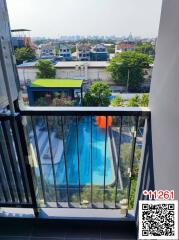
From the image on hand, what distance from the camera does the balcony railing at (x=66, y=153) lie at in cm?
164

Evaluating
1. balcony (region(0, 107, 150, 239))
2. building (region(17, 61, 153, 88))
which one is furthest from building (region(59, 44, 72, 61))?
balcony (region(0, 107, 150, 239))

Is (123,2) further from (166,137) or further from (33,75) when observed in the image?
(166,137)

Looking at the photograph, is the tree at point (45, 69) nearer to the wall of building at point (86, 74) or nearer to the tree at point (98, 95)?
the wall of building at point (86, 74)

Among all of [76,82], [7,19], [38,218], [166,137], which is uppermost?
[7,19]

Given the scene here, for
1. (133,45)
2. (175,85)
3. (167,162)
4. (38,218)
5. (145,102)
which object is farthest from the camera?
(38,218)

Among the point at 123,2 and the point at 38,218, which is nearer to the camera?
the point at 123,2

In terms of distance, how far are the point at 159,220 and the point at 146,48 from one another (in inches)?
43.3

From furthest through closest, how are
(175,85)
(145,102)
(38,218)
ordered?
(38,218), (145,102), (175,85)

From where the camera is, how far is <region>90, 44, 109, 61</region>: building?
1382 mm

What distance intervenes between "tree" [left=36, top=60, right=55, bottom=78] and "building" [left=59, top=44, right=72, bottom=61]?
0.31ft

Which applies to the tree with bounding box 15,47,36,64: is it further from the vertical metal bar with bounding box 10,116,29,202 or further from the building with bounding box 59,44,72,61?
the vertical metal bar with bounding box 10,116,29,202

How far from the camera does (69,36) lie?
140 cm

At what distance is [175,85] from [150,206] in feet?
2.74

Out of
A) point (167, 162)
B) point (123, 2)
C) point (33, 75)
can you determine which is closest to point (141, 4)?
point (123, 2)
